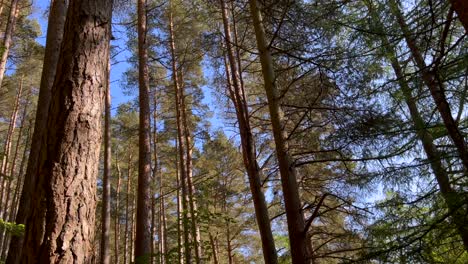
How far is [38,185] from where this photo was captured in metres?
2.17

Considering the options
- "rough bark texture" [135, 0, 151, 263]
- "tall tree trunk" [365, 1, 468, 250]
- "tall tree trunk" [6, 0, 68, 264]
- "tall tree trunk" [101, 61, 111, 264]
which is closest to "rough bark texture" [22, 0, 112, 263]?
"tall tree trunk" [6, 0, 68, 264]

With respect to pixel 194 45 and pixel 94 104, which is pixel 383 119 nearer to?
pixel 94 104

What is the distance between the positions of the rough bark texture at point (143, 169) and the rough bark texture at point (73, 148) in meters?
4.53

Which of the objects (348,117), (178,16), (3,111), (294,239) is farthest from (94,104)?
(3,111)

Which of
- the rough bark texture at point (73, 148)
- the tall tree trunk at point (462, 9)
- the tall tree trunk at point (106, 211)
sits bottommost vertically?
the rough bark texture at point (73, 148)

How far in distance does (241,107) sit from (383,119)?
1.86 m

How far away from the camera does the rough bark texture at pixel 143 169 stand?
7266mm

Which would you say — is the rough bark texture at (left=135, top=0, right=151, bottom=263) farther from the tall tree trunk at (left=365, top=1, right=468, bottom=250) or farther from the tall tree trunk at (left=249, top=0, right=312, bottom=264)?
the tall tree trunk at (left=365, top=1, right=468, bottom=250)

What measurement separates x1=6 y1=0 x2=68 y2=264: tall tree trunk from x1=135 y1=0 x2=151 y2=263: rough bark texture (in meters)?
2.02

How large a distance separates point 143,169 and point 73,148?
582 cm

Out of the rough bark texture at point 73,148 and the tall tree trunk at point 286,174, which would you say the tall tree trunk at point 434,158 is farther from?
the rough bark texture at point 73,148

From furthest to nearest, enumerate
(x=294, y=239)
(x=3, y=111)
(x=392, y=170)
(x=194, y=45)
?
(x=3, y=111)
(x=194, y=45)
(x=392, y=170)
(x=294, y=239)

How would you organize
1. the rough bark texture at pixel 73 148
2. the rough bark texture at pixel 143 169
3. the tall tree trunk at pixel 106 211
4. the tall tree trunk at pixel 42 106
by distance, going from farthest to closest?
1. the tall tree trunk at pixel 106 211
2. the rough bark texture at pixel 143 169
3. the tall tree trunk at pixel 42 106
4. the rough bark texture at pixel 73 148

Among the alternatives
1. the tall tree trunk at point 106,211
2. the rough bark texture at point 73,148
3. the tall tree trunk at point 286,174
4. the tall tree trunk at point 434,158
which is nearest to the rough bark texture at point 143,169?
the tall tree trunk at point 106,211
